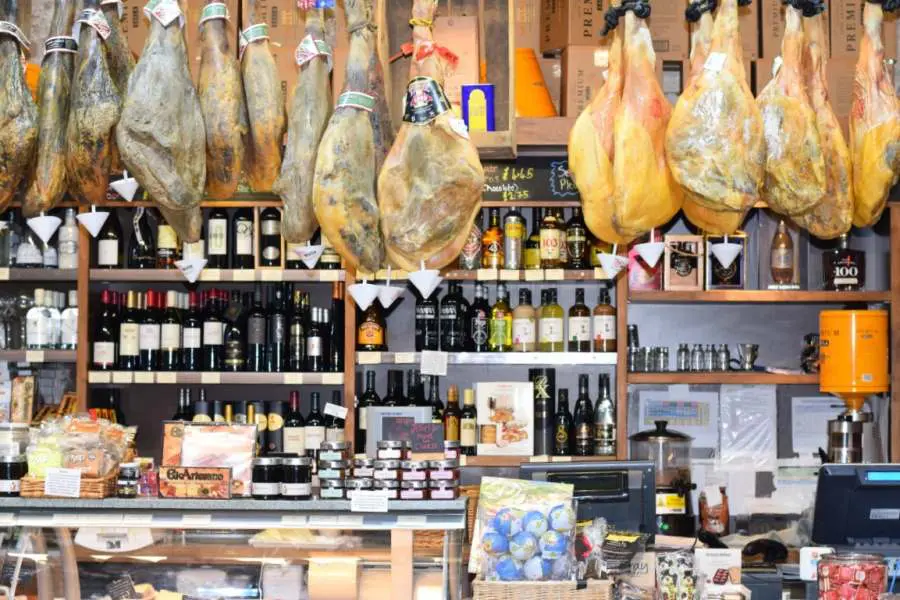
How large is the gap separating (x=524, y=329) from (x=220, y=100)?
277 cm

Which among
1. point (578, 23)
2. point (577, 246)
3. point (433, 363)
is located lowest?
point (433, 363)

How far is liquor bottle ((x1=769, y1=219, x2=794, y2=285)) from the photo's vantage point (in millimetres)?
5309

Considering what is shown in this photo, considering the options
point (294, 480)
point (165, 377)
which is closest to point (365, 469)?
point (294, 480)

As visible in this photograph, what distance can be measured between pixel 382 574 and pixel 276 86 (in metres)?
1.24

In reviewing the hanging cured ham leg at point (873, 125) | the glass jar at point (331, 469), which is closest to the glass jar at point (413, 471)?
the glass jar at point (331, 469)

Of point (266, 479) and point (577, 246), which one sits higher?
point (577, 246)

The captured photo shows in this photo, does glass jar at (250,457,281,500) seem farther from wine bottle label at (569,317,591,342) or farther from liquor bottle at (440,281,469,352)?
wine bottle label at (569,317,591,342)

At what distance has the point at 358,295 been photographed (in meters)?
4.13

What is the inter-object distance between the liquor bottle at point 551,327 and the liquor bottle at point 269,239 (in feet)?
4.01

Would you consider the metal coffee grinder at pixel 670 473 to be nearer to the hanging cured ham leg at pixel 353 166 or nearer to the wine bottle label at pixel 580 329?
the wine bottle label at pixel 580 329

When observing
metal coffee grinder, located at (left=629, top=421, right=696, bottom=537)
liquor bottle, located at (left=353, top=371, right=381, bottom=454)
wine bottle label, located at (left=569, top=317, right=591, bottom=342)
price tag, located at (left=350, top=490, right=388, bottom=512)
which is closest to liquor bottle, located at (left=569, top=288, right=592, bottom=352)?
wine bottle label, located at (left=569, top=317, right=591, bottom=342)

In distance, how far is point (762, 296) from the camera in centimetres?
520

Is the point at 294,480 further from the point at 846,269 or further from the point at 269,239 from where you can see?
the point at 846,269

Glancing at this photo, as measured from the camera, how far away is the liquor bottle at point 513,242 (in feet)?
17.2
